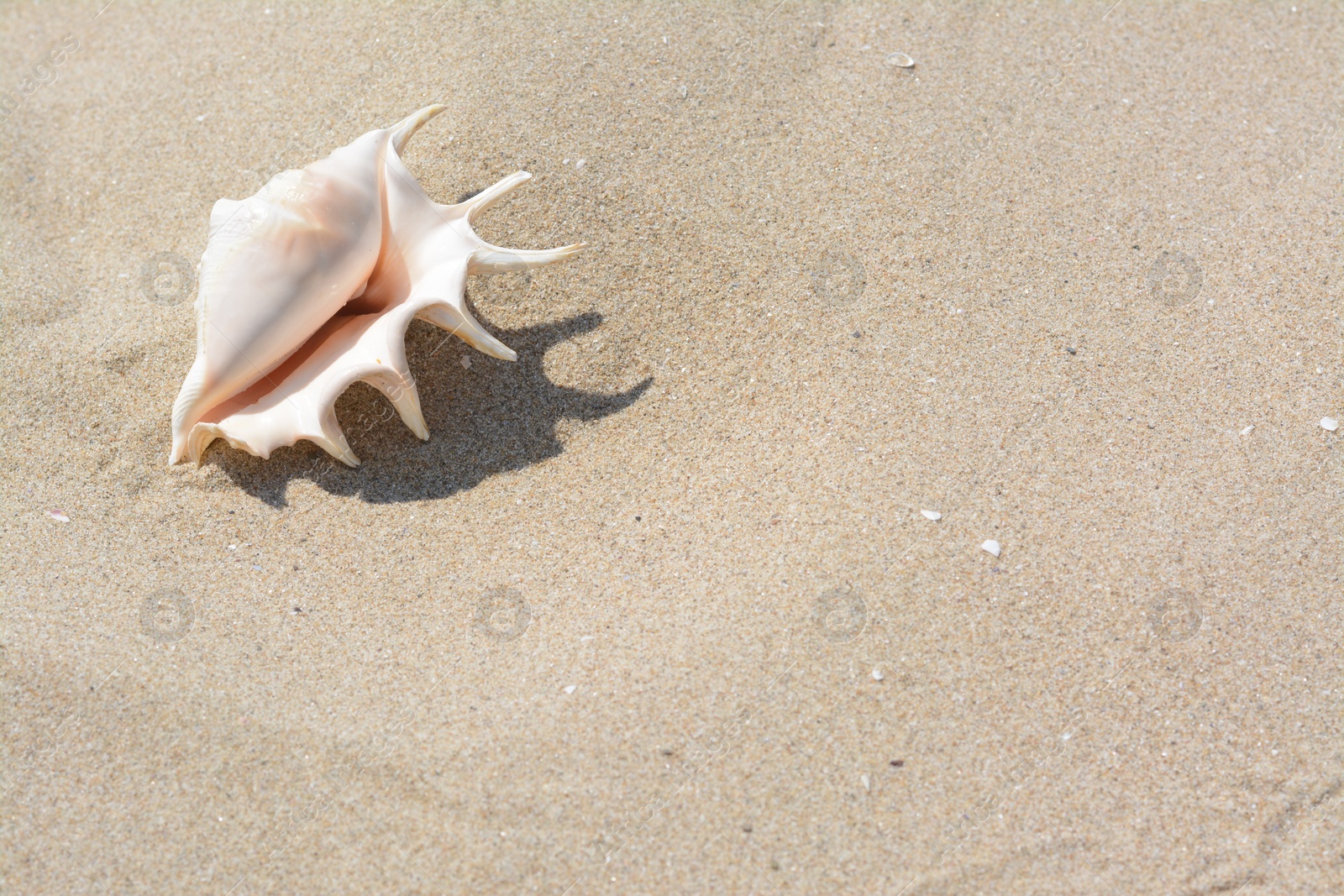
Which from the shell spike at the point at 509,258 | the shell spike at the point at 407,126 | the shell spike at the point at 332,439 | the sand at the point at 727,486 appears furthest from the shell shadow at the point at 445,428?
the shell spike at the point at 407,126

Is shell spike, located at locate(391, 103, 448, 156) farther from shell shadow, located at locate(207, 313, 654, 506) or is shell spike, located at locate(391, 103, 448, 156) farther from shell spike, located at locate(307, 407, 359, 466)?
shell spike, located at locate(307, 407, 359, 466)

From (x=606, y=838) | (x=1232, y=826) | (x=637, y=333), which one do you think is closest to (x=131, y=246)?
(x=637, y=333)

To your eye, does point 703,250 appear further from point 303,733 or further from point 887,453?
point 303,733

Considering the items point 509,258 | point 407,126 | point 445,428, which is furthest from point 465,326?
point 407,126

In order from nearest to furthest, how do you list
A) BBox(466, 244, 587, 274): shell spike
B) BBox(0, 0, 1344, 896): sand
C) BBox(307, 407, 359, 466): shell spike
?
BBox(0, 0, 1344, 896): sand, BBox(307, 407, 359, 466): shell spike, BBox(466, 244, 587, 274): shell spike

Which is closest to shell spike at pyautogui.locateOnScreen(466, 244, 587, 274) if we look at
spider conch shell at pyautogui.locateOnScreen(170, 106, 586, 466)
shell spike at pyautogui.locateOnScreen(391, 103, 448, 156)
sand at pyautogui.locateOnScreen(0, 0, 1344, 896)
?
spider conch shell at pyautogui.locateOnScreen(170, 106, 586, 466)

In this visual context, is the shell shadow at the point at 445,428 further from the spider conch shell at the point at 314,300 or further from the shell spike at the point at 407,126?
the shell spike at the point at 407,126
